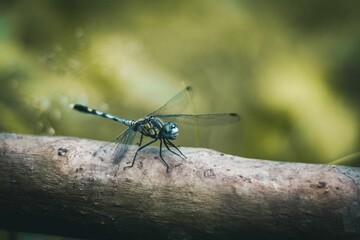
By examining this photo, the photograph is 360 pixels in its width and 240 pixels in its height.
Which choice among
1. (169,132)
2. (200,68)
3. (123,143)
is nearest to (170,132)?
(169,132)

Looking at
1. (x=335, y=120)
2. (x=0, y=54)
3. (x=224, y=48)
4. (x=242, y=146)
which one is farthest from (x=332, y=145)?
(x=0, y=54)

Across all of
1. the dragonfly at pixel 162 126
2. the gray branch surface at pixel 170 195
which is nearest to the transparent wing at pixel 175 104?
the dragonfly at pixel 162 126

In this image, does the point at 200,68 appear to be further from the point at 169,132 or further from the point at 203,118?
the point at 169,132

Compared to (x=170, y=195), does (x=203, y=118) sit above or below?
above

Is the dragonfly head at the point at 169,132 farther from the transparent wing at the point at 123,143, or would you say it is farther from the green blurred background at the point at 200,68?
the green blurred background at the point at 200,68

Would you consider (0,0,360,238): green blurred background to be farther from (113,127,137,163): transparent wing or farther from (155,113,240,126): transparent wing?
(113,127,137,163): transparent wing

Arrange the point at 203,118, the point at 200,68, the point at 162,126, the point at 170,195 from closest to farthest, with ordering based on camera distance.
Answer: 1. the point at 170,195
2. the point at 162,126
3. the point at 203,118
4. the point at 200,68
